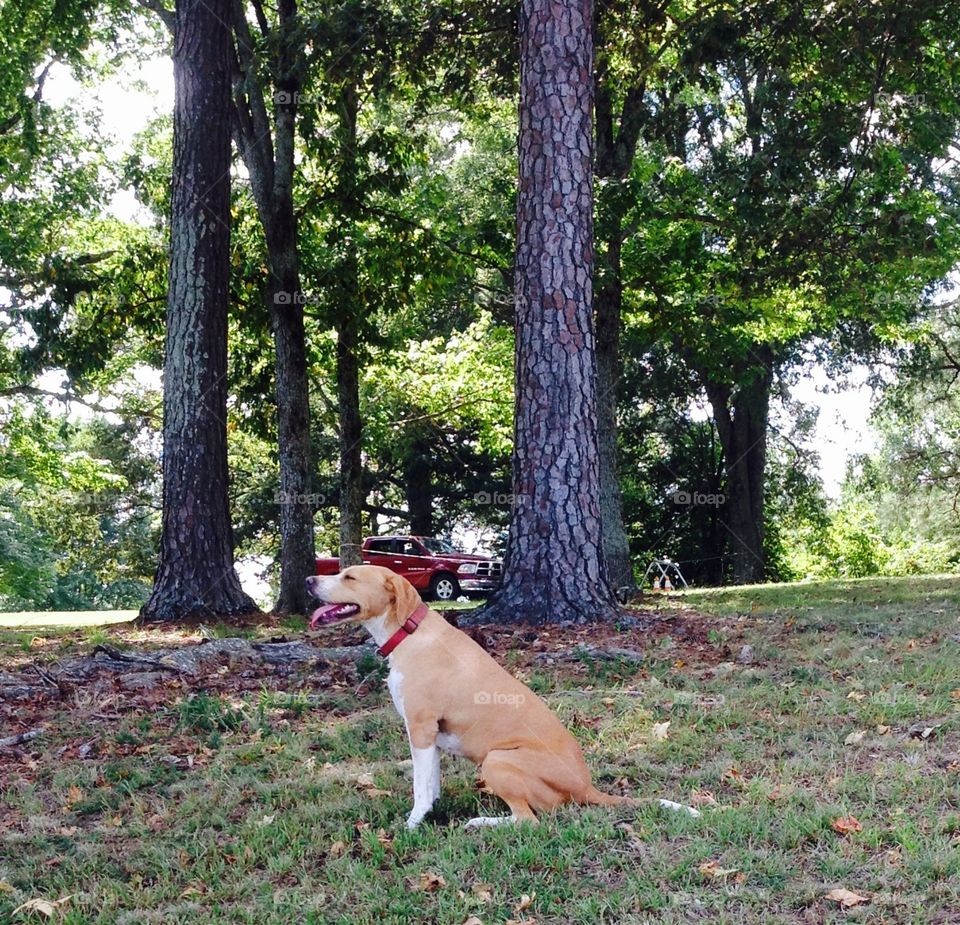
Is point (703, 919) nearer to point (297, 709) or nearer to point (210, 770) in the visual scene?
point (210, 770)

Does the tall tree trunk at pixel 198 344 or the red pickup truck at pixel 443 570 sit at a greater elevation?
the tall tree trunk at pixel 198 344

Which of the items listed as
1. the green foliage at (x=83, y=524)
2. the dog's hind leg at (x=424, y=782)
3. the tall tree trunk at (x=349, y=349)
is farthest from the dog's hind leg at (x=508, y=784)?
the green foliage at (x=83, y=524)

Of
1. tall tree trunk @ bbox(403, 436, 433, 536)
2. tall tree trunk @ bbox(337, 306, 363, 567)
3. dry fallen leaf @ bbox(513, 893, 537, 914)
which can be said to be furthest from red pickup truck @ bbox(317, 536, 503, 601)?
dry fallen leaf @ bbox(513, 893, 537, 914)

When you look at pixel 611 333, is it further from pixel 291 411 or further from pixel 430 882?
pixel 430 882

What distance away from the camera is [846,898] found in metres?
3.87

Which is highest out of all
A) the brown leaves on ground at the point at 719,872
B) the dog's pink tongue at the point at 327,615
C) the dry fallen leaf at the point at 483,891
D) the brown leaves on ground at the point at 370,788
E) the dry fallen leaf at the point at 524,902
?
the dog's pink tongue at the point at 327,615

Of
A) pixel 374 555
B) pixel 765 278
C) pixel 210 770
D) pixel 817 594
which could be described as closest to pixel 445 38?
pixel 765 278

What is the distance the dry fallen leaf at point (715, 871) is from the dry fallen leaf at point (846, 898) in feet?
1.22

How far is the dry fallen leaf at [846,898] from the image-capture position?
3842 millimetres

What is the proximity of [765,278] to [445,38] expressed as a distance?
6197mm

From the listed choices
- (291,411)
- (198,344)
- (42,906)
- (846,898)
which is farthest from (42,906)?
(291,411)

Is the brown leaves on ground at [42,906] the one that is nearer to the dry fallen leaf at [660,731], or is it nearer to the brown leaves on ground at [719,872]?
the brown leaves on ground at [719,872]

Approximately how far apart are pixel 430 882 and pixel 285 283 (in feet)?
40.3

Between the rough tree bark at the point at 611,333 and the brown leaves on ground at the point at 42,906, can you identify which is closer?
the brown leaves on ground at the point at 42,906
